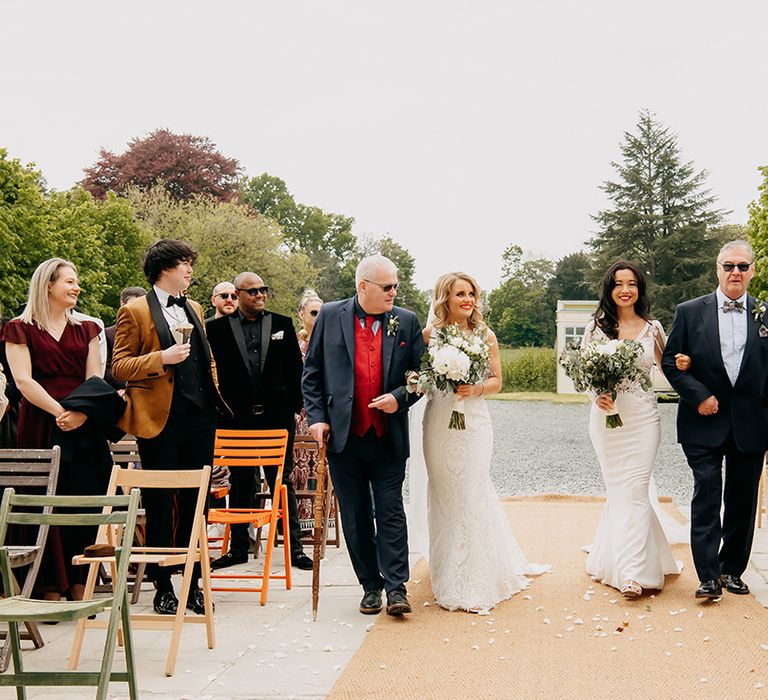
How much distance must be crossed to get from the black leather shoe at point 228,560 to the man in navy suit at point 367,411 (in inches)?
80.0

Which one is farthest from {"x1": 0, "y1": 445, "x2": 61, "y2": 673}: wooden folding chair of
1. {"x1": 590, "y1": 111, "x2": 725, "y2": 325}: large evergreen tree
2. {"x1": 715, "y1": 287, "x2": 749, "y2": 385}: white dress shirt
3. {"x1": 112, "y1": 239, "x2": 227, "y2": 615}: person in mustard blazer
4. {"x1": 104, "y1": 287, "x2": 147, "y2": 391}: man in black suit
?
{"x1": 590, "y1": 111, "x2": 725, "y2": 325}: large evergreen tree

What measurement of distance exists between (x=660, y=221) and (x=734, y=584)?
55.5 metres

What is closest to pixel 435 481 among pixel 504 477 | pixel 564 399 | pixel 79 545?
pixel 79 545

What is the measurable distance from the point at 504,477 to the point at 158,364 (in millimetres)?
10721

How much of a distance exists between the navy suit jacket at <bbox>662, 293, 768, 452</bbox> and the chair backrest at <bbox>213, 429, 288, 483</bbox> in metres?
3.11

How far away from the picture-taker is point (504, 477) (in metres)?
16.4

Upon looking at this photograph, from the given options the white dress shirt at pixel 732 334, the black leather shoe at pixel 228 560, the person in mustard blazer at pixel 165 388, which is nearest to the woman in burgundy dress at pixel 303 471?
the black leather shoe at pixel 228 560

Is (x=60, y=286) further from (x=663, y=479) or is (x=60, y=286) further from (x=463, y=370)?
(x=663, y=479)

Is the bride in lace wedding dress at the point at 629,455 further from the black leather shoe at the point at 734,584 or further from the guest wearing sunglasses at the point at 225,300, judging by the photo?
the guest wearing sunglasses at the point at 225,300

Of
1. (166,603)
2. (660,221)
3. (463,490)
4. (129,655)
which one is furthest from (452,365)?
(660,221)

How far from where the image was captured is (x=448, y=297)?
707 cm

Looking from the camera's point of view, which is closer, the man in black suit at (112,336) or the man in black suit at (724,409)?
the man in black suit at (724,409)

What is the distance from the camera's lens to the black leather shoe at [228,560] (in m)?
8.43

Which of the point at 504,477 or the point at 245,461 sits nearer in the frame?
the point at 245,461
